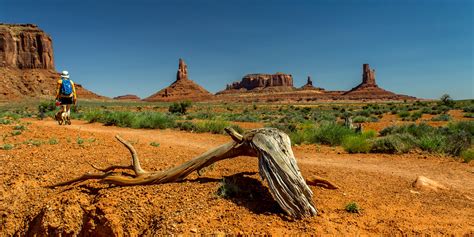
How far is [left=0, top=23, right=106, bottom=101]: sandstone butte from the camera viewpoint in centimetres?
8638

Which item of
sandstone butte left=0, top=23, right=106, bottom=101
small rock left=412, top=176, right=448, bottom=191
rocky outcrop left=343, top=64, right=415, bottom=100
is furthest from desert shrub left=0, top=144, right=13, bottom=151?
rocky outcrop left=343, top=64, right=415, bottom=100

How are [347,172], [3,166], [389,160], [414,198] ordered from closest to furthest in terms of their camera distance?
[414,198] → [3,166] → [347,172] → [389,160]

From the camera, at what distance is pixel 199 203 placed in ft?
13.6

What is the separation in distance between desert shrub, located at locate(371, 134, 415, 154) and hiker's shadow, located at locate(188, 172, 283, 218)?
21.6 ft

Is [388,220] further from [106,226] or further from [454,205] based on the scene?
[106,226]

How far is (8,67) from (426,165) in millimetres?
116169

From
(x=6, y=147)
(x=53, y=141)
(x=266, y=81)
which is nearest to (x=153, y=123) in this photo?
(x=53, y=141)

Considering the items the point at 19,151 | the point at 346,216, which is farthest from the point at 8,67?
the point at 346,216

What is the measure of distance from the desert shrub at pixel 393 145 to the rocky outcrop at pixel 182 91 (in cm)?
11590

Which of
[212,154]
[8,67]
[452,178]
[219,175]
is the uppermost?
[8,67]

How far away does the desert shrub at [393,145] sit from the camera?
9.76 meters

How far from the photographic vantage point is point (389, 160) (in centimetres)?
877

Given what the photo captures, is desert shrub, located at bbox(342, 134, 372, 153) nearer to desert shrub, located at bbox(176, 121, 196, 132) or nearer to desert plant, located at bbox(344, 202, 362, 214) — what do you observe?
desert plant, located at bbox(344, 202, 362, 214)

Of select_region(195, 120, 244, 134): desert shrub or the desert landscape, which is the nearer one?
the desert landscape
